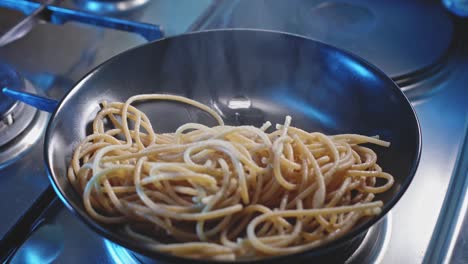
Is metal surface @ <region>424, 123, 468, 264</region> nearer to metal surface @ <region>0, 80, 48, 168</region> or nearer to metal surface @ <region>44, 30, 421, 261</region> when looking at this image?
metal surface @ <region>44, 30, 421, 261</region>

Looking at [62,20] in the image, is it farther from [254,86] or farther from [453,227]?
[453,227]

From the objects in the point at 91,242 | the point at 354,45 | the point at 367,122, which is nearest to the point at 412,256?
the point at 367,122

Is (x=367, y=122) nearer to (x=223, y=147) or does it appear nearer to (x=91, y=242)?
(x=223, y=147)

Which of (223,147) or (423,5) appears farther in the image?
(423,5)

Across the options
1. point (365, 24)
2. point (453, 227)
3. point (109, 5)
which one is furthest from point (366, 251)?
point (109, 5)

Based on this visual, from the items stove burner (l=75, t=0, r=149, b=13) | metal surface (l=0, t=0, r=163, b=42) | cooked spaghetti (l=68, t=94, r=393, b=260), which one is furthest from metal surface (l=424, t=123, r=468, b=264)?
stove burner (l=75, t=0, r=149, b=13)

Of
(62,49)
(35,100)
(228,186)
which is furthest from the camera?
(62,49)

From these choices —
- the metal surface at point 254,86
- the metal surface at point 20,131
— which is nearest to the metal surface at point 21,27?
the metal surface at point 20,131
